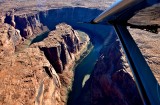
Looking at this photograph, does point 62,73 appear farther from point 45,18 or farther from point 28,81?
point 45,18

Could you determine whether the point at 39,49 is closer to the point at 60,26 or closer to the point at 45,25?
the point at 60,26

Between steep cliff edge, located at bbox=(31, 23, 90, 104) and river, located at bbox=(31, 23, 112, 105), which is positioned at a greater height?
steep cliff edge, located at bbox=(31, 23, 90, 104)

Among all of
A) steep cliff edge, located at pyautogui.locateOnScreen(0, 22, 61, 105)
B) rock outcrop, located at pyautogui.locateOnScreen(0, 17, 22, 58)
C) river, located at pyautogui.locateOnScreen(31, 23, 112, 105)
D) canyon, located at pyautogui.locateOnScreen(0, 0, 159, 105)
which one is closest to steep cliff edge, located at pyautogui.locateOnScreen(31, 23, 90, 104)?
canyon, located at pyautogui.locateOnScreen(0, 0, 159, 105)

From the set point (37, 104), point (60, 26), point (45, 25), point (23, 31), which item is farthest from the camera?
point (45, 25)

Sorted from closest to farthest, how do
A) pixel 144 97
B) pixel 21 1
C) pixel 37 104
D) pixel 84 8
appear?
pixel 144 97 → pixel 37 104 → pixel 84 8 → pixel 21 1

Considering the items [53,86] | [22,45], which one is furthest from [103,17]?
[22,45]

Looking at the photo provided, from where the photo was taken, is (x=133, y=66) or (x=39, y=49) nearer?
(x=133, y=66)

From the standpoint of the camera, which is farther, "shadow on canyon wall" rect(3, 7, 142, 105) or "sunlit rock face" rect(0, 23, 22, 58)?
"sunlit rock face" rect(0, 23, 22, 58)

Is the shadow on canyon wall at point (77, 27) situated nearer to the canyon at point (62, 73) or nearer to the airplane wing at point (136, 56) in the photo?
the canyon at point (62, 73)

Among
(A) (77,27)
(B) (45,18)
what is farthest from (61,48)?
(B) (45,18)

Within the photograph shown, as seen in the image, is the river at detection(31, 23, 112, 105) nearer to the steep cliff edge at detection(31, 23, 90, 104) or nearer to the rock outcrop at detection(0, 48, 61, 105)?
the steep cliff edge at detection(31, 23, 90, 104)

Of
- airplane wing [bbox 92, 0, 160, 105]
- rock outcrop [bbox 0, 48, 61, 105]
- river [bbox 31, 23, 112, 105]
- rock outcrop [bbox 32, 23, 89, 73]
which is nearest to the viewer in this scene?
airplane wing [bbox 92, 0, 160, 105]
